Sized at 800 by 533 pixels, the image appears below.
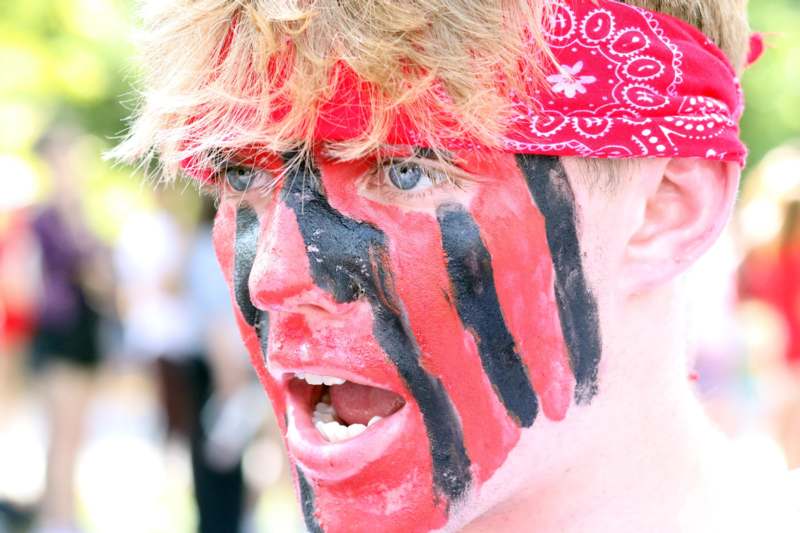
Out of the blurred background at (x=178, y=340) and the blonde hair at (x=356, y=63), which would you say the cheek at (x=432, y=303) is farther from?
the blurred background at (x=178, y=340)

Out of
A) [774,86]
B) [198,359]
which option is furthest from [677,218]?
[774,86]

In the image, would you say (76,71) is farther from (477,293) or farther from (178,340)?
(477,293)

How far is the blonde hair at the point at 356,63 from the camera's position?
1848 mm

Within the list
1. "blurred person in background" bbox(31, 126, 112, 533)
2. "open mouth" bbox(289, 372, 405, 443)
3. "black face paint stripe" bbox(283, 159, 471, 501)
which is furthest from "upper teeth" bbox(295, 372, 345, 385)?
"blurred person in background" bbox(31, 126, 112, 533)

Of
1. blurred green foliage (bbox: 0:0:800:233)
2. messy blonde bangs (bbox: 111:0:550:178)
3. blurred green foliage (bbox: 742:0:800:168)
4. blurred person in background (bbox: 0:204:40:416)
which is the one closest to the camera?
messy blonde bangs (bbox: 111:0:550:178)

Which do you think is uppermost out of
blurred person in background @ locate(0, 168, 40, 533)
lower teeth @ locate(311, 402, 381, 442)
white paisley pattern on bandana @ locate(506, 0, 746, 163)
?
white paisley pattern on bandana @ locate(506, 0, 746, 163)

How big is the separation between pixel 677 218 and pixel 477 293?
0.39 meters

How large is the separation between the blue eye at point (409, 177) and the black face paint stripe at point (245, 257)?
0.26 metres

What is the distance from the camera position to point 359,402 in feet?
6.90

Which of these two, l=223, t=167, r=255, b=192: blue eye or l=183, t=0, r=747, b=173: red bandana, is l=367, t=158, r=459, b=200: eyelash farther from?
l=223, t=167, r=255, b=192: blue eye

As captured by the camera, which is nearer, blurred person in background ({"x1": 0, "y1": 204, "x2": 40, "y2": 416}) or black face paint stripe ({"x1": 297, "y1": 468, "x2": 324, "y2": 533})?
black face paint stripe ({"x1": 297, "y1": 468, "x2": 324, "y2": 533})

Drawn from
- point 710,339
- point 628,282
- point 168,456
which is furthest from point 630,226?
point 168,456

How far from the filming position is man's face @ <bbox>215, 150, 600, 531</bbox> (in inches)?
76.1

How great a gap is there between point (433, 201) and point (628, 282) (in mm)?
362
